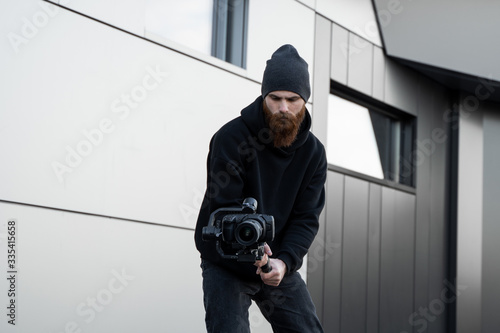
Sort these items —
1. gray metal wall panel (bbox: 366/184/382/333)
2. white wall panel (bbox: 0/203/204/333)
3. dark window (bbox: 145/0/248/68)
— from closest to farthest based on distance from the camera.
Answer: white wall panel (bbox: 0/203/204/333) → dark window (bbox: 145/0/248/68) → gray metal wall panel (bbox: 366/184/382/333)

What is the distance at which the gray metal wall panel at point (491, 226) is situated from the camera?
29.5ft

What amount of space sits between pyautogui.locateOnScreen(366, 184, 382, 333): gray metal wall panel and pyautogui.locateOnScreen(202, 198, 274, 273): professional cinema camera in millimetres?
4525

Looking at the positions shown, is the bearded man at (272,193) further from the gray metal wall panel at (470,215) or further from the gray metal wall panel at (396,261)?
the gray metal wall panel at (470,215)

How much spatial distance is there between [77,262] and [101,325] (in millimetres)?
453

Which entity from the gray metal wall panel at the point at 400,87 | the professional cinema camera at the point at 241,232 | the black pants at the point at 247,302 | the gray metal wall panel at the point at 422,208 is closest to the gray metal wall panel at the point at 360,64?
the gray metal wall panel at the point at 400,87

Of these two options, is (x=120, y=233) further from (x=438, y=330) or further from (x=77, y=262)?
(x=438, y=330)

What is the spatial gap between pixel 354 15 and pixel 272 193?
14.7 ft

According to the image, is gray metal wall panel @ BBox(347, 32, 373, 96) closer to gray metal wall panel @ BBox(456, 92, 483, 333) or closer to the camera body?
gray metal wall panel @ BBox(456, 92, 483, 333)

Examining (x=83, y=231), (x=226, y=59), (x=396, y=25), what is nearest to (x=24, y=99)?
(x=83, y=231)

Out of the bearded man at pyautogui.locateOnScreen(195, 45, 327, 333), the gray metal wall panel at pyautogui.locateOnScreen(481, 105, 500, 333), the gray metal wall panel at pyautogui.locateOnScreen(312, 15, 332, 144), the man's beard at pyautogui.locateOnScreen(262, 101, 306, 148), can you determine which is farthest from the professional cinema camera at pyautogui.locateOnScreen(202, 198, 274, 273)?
the gray metal wall panel at pyautogui.locateOnScreen(481, 105, 500, 333)

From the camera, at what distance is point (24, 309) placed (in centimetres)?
476

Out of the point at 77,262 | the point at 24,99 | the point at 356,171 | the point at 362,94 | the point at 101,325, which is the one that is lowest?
the point at 101,325

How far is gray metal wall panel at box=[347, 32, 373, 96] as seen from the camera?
7965mm

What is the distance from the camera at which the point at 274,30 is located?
697cm
